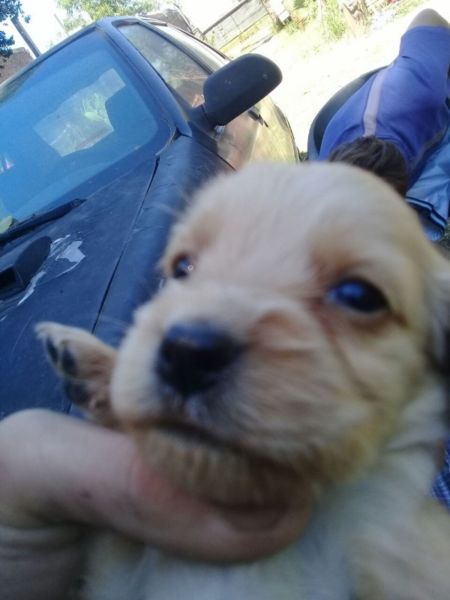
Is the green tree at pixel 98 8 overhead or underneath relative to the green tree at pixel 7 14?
underneath

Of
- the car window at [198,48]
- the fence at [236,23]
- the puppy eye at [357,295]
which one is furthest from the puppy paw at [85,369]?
the fence at [236,23]

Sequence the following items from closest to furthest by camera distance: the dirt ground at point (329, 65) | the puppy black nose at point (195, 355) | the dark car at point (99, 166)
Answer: the puppy black nose at point (195, 355)
the dark car at point (99, 166)
the dirt ground at point (329, 65)

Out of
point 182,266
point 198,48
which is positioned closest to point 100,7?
point 198,48

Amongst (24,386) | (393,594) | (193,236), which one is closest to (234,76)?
(193,236)

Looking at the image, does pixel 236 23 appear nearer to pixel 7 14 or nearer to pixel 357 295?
pixel 7 14

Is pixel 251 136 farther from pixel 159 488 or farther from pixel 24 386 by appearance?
pixel 159 488

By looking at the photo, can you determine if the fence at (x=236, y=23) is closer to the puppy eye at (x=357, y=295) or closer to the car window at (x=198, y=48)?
the car window at (x=198, y=48)

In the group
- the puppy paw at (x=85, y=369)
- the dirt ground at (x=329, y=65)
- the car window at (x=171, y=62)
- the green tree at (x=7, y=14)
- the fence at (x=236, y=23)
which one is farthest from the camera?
the fence at (x=236, y=23)

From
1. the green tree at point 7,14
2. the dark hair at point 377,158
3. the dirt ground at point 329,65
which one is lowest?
the dirt ground at point 329,65

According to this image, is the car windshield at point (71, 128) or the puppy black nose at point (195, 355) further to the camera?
the car windshield at point (71, 128)
